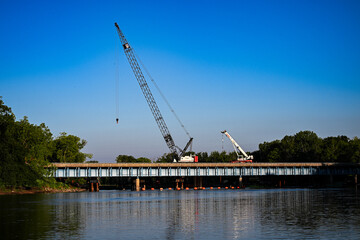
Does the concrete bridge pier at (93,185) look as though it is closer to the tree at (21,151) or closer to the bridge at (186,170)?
the bridge at (186,170)

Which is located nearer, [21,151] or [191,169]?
[21,151]

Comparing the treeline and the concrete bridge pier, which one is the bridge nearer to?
the concrete bridge pier

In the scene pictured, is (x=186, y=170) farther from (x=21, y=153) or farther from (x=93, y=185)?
(x=21, y=153)

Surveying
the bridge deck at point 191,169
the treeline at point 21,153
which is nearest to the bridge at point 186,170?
the bridge deck at point 191,169

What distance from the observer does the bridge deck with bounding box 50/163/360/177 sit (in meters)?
156

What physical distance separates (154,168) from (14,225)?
414 feet

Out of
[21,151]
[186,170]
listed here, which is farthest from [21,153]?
[186,170]

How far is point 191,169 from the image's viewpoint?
171375 millimetres

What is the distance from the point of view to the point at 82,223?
42.2 metres

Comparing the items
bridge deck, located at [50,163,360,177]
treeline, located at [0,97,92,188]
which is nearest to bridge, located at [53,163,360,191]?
bridge deck, located at [50,163,360,177]

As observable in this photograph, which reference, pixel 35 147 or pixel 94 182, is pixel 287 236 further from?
pixel 94 182

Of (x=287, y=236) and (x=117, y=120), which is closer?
(x=287, y=236)

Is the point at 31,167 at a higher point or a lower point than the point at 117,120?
lower

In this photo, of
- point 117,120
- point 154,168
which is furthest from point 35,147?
point 154,168
